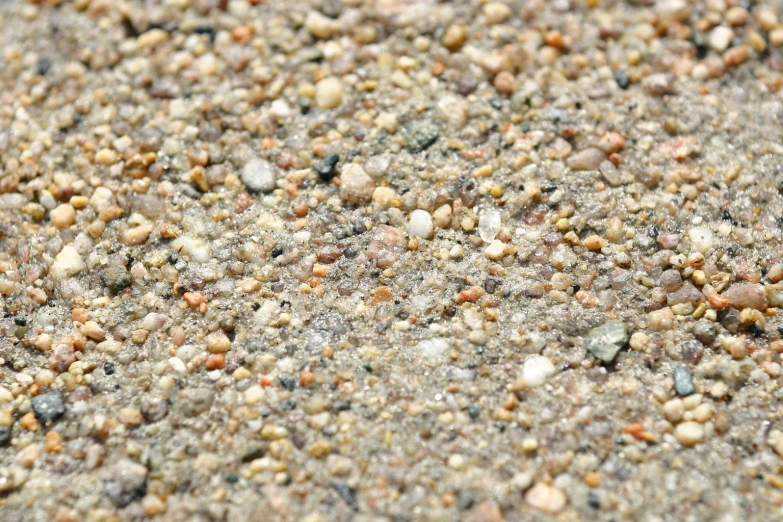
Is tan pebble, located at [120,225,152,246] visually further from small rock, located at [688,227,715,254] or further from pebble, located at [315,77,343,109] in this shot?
small rock, located at [688,227,715,254]

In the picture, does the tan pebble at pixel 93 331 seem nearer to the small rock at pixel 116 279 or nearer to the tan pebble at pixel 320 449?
the small rock at pixel 116 279

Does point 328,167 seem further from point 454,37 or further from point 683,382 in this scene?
point 683,382

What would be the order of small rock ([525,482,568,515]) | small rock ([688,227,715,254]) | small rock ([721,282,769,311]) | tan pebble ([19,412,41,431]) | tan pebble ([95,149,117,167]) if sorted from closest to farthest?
small rock ([525,482,568,515])
tan pebble ([19,412,41,431])
small rock ([721,282,769,311])
small rock ([688,227,715,254])
tan pebble ([95,149,117,167])

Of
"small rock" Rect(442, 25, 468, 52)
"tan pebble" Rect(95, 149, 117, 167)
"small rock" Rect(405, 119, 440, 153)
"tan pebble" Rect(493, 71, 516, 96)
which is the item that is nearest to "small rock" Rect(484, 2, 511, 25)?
"small rock" Rect(442, 25, 468, 52)

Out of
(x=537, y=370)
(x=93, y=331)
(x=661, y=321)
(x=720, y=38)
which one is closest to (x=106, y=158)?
(x=93, y=331)

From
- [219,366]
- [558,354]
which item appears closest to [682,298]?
[558,354]

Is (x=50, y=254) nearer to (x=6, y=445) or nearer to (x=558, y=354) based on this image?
(x=6, y=445)

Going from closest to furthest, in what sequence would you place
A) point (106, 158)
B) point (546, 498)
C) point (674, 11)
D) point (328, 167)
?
point (546, 498) < point (328, 167) < point (106, 158) < point (674, 11)
